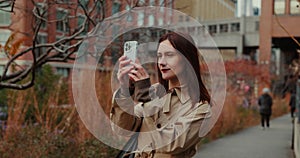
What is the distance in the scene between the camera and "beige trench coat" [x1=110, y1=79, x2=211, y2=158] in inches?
87.5

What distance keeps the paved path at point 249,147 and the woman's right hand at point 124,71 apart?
814cm

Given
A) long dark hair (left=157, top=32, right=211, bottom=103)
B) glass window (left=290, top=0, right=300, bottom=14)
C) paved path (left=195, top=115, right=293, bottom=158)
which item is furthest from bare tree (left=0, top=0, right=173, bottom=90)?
paved path (left=195, top=115, right=293, bottom=158)

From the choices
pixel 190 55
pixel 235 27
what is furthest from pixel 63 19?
pixel 235 27

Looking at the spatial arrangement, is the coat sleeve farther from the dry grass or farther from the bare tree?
the dry grass

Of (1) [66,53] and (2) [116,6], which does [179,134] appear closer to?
(1) [66,53]

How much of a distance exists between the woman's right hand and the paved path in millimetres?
8137

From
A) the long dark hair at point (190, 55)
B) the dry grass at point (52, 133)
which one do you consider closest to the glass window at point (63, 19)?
the dry grass at point (52, 133)

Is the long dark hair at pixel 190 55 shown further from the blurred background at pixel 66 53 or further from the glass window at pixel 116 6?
the glass window at pixel 116 6

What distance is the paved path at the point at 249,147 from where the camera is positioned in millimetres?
11000

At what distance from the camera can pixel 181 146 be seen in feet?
7.30

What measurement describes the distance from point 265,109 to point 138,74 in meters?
16.1

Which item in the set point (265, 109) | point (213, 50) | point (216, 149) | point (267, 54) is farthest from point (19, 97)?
point (267, 54)

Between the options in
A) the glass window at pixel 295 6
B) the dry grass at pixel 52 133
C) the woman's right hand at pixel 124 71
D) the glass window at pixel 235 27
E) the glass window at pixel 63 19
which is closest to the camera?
the woman's right hand at pixel 124 71

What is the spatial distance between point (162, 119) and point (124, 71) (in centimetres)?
29
